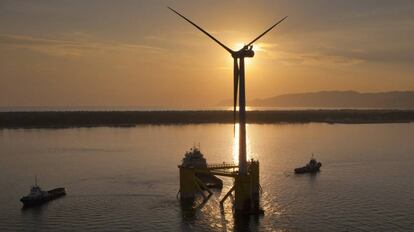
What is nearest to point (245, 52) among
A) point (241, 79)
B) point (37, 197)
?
point (241, 79)

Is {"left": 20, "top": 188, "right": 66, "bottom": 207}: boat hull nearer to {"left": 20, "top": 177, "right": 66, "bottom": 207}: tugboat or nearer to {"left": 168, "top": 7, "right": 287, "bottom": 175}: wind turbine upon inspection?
{"left": 20, "top": 177, "right": 66, "bottom": 207}: tugboat

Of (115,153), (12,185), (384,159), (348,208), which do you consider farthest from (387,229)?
(115,153)

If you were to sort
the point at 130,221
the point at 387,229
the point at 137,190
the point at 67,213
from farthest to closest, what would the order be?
the point at 137,190 < the point at 67,213 < the point at 130,221 < the point at 387,229

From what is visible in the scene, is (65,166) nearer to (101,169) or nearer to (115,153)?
(101,169)

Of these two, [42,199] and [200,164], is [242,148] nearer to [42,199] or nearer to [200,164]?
[200,164]

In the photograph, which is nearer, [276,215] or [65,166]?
[276,215]

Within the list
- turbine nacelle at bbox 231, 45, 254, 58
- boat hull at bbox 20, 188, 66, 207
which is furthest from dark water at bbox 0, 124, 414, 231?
turbine nacelle at bbox 231, 45, 254, 58

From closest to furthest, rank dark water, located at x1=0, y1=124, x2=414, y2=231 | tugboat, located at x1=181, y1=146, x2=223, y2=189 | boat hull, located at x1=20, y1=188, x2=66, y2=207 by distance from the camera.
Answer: dark water, located at x1=0, y1=124, x2=414, y2=231 < boat hull, located at x1=20, y1=188, x2=66, y2=207 < tugboat, located at x1=181, y1=146, x2=223, y2=189

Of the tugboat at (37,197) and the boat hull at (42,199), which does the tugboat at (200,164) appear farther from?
the tugboat at (37,197)
